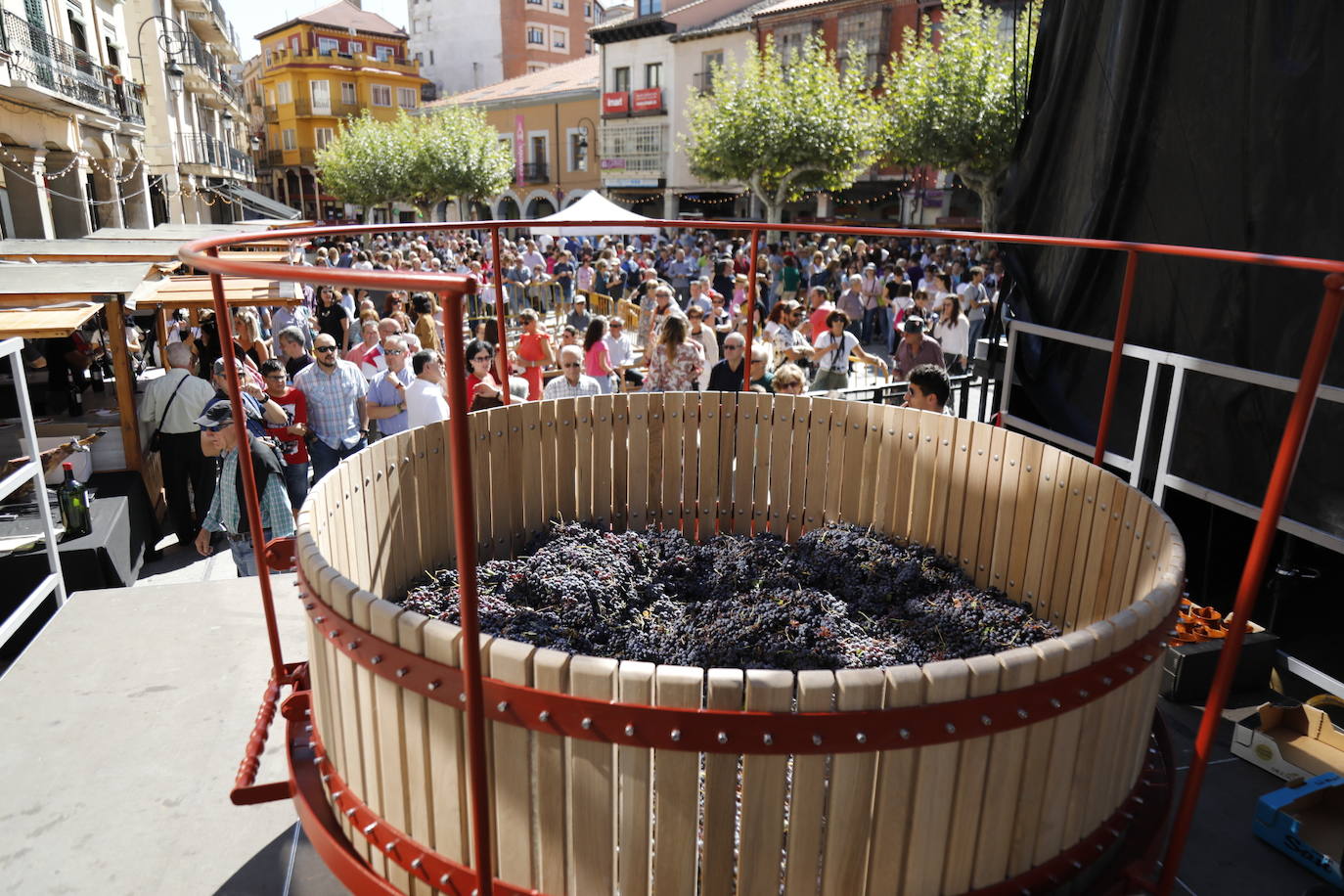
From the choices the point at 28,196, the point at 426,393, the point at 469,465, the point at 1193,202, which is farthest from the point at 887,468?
the point at 28,196

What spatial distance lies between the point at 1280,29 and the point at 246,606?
6.15m

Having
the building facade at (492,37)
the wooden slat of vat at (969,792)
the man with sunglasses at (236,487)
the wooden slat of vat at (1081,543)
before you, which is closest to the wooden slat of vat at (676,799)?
the wooden slat of vat at (969,792)

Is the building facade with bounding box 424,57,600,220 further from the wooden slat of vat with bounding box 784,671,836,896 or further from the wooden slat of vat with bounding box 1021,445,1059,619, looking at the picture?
the wooden slat of vat with bounding box 784,671,836,896

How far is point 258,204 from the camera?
42.2m

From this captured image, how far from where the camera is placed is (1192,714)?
3906 mm

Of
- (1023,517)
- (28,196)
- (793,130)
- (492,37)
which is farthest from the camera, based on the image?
(492,37)

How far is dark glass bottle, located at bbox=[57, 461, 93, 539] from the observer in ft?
20.6

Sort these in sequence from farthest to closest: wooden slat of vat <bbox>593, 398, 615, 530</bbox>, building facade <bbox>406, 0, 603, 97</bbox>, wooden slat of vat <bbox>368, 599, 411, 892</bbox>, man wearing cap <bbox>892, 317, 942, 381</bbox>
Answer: building facade <bbox>406, 0, 603, 97</bbox> < man wearing cap <bbox>892, 317, 942, 381</bbox> < wooden slat of vat <bbox>593, 398, 615, 530</bbox> < wooden slat of vat <bbox>368, 599, 411, 892</bbox>

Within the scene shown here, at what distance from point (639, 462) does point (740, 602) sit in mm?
1400

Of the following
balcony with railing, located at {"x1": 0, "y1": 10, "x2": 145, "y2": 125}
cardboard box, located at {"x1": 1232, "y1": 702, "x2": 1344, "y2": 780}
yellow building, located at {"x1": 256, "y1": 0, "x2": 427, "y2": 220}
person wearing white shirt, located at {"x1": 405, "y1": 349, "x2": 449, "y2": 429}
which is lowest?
cardboard box, located at {"x1": 1232, "y1": 702, "x2": 1344, "y2": 780}

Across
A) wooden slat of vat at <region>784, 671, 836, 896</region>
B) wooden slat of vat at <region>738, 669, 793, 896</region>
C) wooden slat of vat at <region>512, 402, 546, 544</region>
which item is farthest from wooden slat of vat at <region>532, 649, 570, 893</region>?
wooden slat of vat at <region>512, 402, 546, 544</region>

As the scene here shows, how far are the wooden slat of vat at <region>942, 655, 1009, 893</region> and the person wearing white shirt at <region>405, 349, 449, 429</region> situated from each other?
5.63m

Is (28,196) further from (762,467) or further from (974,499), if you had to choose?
(974,499)

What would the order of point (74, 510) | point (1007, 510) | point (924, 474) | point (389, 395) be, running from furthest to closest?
point (389, 395) < point (74, 510) < point (924, 474) < point (1007, 510)
